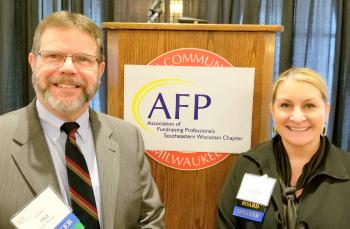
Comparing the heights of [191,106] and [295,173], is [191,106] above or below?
above

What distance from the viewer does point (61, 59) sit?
53.9 inches

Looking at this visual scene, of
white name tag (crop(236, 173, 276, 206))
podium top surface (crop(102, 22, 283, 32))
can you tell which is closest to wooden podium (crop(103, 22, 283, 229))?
podium top surface (crop(102, 22, 283, 32))

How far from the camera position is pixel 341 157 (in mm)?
1639

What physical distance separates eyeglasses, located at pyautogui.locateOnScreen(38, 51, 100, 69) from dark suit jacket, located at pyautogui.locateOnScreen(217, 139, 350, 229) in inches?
30.1

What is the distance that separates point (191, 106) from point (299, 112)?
45 centimetres

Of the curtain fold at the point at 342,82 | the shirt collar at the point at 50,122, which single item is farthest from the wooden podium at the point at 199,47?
the curtain fold at the point at 342,82

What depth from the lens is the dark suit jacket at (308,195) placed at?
1515 millimetres

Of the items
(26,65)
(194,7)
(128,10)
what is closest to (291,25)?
(194,7)

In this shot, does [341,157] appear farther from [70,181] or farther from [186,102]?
[70,181]

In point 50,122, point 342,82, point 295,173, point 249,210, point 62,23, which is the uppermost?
point 62,23

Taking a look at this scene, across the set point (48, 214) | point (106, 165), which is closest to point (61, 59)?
point (106, 165)

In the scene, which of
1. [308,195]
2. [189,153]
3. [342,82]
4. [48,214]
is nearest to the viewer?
[48,214]

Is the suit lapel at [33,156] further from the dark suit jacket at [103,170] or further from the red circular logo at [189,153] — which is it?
the red circular logo at [189,153]

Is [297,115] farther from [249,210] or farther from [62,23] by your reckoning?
[62,23]
